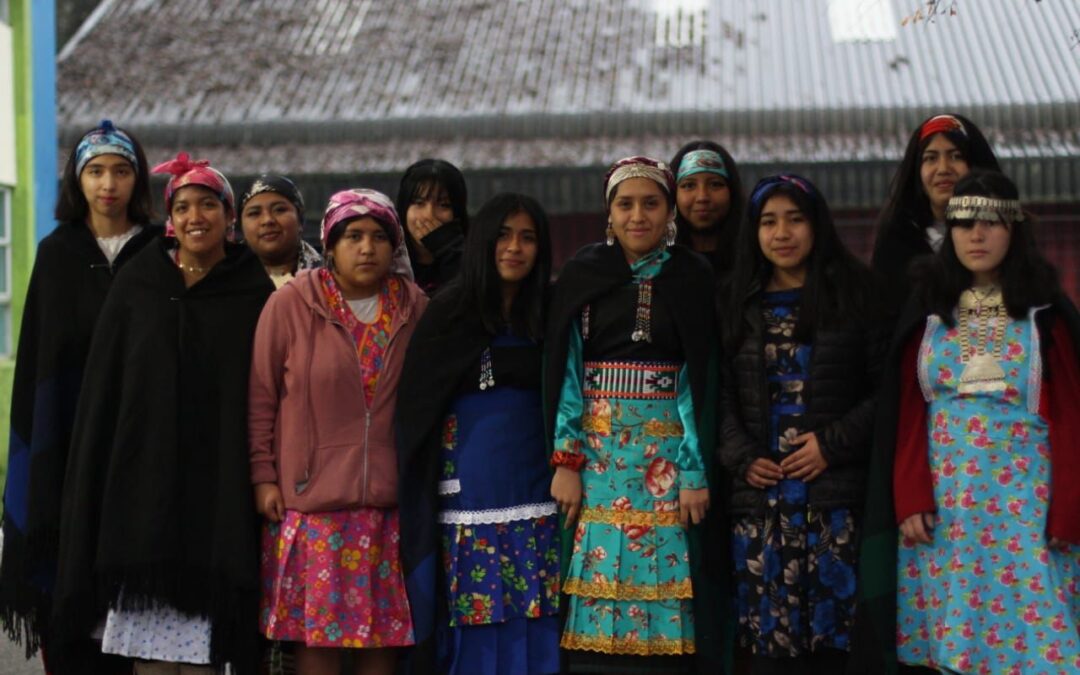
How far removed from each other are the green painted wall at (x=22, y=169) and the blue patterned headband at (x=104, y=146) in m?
7.60

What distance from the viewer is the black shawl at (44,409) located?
4625 millimetres

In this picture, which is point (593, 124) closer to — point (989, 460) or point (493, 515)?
point (493, 515)

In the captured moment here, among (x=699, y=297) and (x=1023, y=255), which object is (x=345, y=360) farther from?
(x=1023, y=255)

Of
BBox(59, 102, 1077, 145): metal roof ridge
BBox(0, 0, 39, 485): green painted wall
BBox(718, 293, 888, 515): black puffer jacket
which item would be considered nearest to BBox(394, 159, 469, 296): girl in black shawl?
BBox(718, 293, 888, 515): black puffer jacket

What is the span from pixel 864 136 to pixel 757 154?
1.08 meters

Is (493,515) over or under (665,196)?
under

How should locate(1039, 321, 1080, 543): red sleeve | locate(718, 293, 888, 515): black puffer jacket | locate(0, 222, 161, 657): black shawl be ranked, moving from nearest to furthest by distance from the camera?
1. locate(1039, 321, 1080, 543): red sleeve
2. locate(718, 293, 888, 515): black puffer jacket
3. locate(0, 222, 161, 657): black shawl

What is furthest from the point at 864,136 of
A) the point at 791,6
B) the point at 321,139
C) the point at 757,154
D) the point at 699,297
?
the point at 699,297

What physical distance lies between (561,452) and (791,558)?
2.45 ft

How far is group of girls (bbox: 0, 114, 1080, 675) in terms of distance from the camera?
4.18 m

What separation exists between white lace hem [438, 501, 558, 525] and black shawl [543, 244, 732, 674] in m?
0.15

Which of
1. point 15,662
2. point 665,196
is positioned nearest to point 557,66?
point 15,662

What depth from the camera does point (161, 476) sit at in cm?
438

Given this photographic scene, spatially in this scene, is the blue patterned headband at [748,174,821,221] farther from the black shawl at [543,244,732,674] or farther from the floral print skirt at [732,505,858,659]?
the floral print skirt at [732,505,858,659]
